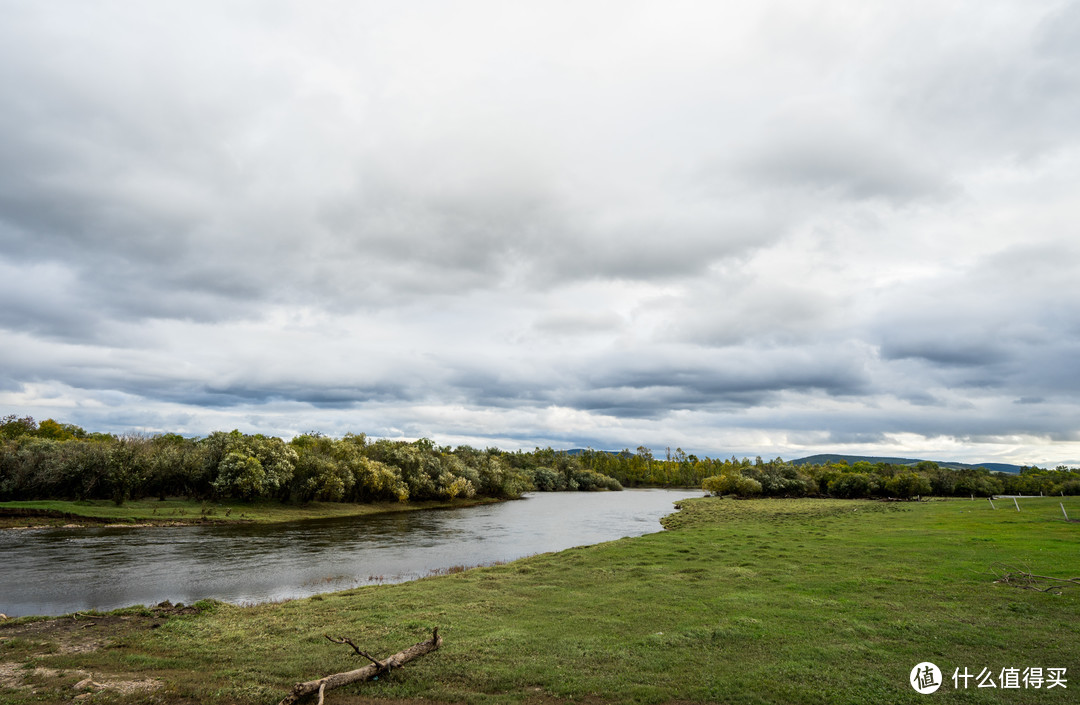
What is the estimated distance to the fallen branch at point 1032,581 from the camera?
65.5 feet

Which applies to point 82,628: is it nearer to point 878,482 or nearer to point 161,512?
point 161,512

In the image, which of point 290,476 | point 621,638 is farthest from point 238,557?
point 290,476

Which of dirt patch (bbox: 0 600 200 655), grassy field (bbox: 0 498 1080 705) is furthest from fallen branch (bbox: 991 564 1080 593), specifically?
dirt patch (bbox: 0 600 200 655)

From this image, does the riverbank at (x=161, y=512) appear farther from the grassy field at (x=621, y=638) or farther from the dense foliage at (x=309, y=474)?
the grassy field at (x=621, y=638)

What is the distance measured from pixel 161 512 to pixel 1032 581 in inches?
3235

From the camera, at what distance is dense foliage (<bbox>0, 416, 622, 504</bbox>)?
68.8 metres

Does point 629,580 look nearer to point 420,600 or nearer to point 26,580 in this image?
point 420,600

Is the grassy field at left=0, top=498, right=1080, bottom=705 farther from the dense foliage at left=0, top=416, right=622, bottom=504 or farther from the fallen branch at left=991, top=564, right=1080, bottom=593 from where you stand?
the dense foliage at left=0, top=416, right=622, bottom=504

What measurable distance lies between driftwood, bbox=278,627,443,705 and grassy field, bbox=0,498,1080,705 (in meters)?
0.27

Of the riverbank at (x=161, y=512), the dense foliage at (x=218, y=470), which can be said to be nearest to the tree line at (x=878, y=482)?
the dense foliage at (x=218, y=470)

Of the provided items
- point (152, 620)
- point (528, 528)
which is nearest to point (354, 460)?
point (528, 528)

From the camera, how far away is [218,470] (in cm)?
7862

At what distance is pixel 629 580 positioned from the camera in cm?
2580

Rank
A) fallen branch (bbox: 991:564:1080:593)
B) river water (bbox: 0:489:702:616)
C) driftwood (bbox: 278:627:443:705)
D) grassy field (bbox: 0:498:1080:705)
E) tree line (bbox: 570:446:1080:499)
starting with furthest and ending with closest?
1. tree line (bbox: 570:446:1080:499)
2. river water (bbox: 0:489:702:616)
3. fallen branch (bbox: 991:564:1080:593)
4. grassy field (bbox: 0:498:1080:705)
5. driftwood (bbox: 278:627:443:705)
